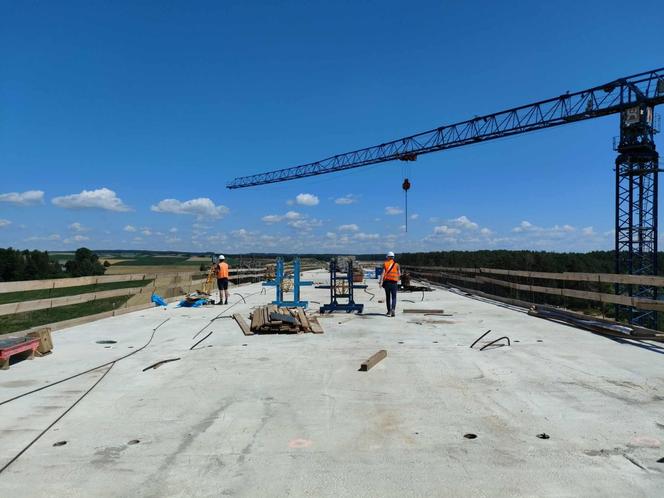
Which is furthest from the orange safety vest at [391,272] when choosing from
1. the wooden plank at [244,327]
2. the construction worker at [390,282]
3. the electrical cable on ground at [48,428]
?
the electrical cable on ground at [48,428]

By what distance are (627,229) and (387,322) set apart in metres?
40.8

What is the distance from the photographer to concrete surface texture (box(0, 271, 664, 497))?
10.9 ft

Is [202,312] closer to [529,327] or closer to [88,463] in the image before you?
[529,327]

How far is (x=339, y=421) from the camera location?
14.7ft

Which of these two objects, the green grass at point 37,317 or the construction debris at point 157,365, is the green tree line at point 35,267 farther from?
the construction debris at point 157,365

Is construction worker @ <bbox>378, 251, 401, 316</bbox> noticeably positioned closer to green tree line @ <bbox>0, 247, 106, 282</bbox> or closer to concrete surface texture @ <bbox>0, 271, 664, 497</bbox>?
concrete surface texture @ <bbox>0, 271, 664, 497</bbox>

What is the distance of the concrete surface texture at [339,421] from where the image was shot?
3.32m

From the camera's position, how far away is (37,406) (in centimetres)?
497

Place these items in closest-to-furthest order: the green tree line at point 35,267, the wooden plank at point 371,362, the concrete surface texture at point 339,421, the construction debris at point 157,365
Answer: the concrete surface texture at point 339,421
the wooden plank at point 371,362
the construction debris at point 157,365
the green tree line at point 35,267

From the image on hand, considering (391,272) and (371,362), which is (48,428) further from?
(391,272)

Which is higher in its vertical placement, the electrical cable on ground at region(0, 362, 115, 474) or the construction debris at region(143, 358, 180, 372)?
the construction debris at region(143, 358, 180, 372)

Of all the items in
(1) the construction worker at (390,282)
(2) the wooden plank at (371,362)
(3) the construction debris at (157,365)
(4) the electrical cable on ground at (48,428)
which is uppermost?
(1) the construction worker at (390,282)

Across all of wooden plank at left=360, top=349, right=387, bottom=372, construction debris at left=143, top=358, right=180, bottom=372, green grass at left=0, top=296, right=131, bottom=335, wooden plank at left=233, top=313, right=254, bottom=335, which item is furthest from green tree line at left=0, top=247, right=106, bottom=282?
wooden plank at left=360, top=349, right=387, bottom=372

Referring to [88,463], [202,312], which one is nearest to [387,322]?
[202,312]
